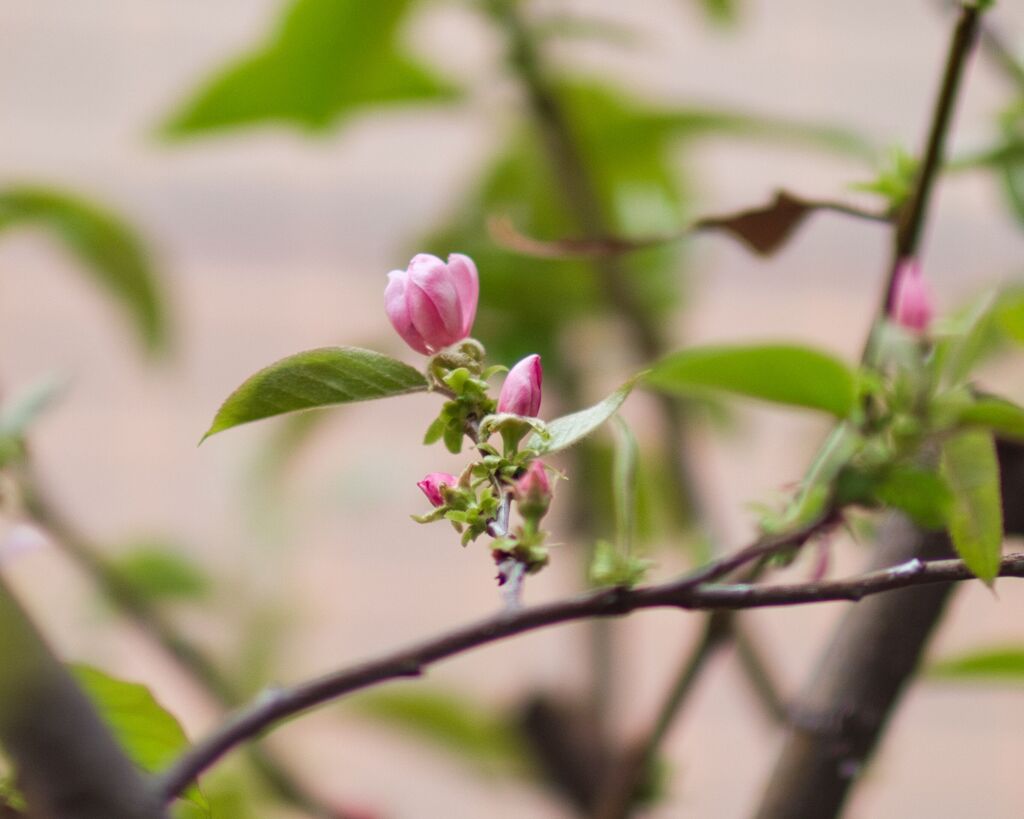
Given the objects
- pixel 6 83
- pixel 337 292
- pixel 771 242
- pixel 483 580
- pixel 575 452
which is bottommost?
pixel 771 242

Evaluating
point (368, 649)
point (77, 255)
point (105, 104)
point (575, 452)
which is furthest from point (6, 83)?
point (575, 452)

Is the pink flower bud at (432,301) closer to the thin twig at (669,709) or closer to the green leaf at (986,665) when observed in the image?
the thin twig at (669,709)

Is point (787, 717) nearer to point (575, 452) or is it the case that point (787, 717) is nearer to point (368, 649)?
point (575, 452)

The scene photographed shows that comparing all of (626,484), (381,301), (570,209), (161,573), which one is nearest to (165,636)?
(161,573)

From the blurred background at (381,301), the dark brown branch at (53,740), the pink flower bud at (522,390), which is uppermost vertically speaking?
the blurred background at (381,301)

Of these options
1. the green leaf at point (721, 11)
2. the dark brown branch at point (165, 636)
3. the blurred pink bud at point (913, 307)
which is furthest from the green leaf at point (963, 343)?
the green leaf at point (721, 11)

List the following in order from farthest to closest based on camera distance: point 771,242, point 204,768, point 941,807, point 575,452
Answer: point 941,807, point 575,452, point 771,242, point 204,768

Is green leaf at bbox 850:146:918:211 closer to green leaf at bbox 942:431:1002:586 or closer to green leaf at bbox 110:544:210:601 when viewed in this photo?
green leaf at bbox 942:431:1002:586
